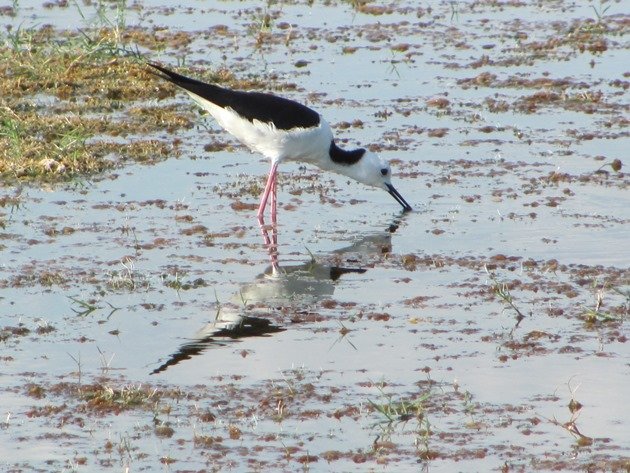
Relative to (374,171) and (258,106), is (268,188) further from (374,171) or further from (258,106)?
(374,171)

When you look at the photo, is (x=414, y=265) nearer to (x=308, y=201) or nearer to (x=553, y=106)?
(x=308, y=201)

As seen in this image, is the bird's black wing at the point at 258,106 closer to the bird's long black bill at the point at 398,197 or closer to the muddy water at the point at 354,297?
the muddy water at the point at 354,297

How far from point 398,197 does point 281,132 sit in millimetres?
975

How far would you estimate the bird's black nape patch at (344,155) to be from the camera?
10.4 meters

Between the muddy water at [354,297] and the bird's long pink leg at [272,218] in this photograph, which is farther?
the bird's long pink leg at [272,218]

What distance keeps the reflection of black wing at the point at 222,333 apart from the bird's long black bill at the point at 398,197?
8.72 feet

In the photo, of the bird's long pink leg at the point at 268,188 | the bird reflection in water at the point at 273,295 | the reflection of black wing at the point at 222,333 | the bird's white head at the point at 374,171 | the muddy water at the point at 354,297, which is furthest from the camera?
the bird's white head at the point at 374,171

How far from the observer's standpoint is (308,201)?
10383mm

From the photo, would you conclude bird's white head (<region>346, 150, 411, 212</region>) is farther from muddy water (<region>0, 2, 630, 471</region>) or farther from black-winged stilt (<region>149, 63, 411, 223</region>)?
muddy water (<region>0, 2, 630, 471</region>)

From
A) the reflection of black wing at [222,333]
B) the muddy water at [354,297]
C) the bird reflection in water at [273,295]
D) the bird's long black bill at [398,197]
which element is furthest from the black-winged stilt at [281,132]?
the reflection of black wing at [222,333]

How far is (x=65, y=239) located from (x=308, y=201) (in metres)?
2.02

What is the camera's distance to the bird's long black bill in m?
10.2

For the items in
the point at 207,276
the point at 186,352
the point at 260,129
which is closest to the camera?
the point at 186,352

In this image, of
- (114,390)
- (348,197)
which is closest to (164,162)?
(348,197)
